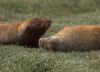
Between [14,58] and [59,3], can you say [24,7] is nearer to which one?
[59,3]

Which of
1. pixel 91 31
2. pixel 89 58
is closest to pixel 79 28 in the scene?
pixel 91 31

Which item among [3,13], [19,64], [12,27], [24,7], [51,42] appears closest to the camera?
[19,64]

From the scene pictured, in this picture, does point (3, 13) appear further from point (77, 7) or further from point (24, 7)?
point (77, 7)

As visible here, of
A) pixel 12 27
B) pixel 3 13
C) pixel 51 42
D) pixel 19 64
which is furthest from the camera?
pixel 3 13

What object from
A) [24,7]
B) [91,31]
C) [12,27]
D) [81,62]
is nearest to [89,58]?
[81,62]

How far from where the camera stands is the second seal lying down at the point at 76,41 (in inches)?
287

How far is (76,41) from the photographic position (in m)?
7.32

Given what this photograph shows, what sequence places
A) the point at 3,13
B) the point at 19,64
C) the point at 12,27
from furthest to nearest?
the point at 3,13 → the point at 12,27 → the point at 19,64

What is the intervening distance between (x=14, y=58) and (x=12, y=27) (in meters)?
1.59

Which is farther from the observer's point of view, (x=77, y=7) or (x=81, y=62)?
(x=77, y=7)

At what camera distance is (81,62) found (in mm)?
6418

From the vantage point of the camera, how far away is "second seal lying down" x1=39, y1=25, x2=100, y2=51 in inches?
287

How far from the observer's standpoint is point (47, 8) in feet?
59.7

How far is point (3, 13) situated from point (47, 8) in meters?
2.72
